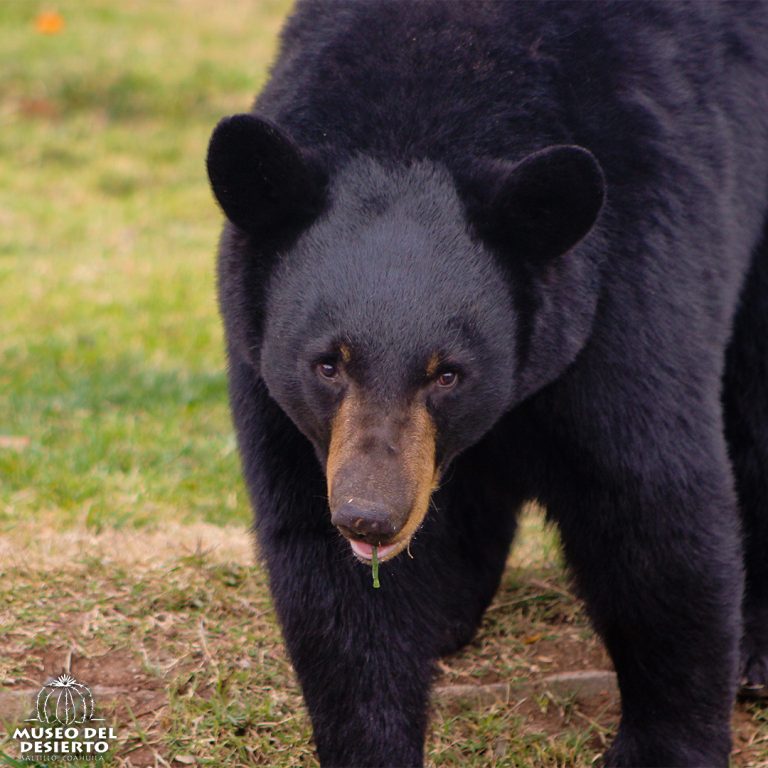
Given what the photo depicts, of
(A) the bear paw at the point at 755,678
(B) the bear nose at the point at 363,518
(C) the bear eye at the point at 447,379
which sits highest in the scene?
(C) the bear eye at the point at 447,379

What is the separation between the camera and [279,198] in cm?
317

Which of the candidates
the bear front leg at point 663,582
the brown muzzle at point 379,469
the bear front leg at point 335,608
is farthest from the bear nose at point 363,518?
the bear front leg at point 663,582

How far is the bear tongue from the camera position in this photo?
9.86ft

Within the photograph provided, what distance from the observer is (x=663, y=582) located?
346cm

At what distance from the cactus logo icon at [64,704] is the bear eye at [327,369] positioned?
1.33 m

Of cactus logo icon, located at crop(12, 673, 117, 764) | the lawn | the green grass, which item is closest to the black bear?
the lawn

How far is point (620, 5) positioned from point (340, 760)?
196 centimetres

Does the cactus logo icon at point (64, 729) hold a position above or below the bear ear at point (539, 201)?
below

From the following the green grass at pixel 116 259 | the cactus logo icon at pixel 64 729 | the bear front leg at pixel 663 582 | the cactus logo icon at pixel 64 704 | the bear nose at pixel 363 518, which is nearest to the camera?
the bear nose at pixel 363 518

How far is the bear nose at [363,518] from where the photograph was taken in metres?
2.81

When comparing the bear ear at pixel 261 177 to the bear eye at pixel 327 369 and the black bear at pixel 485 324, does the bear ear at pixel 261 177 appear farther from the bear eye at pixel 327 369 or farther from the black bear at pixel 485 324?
the bear eye at pixel 327 369

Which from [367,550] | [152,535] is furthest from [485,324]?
[152,535]

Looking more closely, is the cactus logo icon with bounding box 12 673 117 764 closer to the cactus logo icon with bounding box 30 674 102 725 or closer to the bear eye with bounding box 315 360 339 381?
the cactus logo icon with bounding box 30 674 102 725

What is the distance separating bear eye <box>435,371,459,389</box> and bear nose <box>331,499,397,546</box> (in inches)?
13.6
